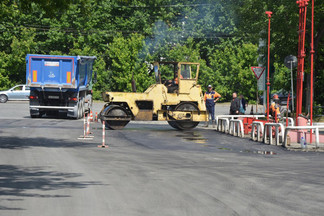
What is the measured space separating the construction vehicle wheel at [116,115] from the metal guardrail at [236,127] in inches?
172

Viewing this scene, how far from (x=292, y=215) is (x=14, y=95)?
158 feet

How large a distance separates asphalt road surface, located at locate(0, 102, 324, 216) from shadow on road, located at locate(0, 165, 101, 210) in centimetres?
2

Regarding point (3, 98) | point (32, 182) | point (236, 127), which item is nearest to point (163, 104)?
point (236, 127)

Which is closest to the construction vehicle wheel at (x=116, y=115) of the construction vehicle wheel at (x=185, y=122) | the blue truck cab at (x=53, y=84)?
the construction vehicle wheel at (x=185, y=122)

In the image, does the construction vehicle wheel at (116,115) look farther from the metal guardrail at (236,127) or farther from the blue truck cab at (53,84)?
the blue truck cab at (53,84)

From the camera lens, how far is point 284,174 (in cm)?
1241

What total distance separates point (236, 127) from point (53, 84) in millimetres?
11199

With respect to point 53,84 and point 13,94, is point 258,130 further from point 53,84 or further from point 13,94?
point 13,94

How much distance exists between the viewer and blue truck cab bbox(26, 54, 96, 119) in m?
31.7

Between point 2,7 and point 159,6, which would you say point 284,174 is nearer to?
point 2,7

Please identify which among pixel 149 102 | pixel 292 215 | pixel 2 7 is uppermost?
pixel 2 7

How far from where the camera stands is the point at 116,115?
1024 inches

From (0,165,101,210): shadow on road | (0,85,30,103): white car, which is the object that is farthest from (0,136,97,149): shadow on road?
(0,85,30,103): white car

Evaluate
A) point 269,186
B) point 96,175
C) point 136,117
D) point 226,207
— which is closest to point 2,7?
point 136,117
